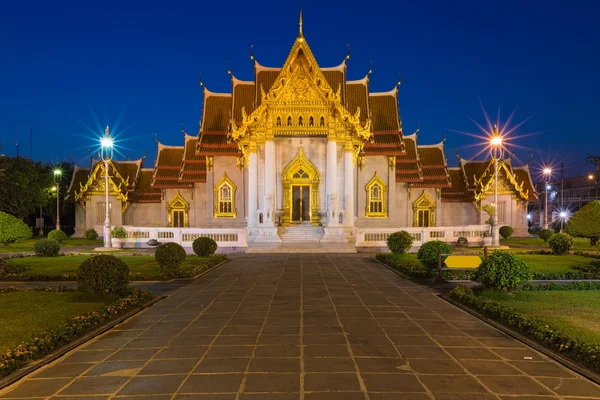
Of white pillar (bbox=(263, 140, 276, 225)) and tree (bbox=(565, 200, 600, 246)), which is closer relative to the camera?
tree (bbox=(565, 200, 600, 246))

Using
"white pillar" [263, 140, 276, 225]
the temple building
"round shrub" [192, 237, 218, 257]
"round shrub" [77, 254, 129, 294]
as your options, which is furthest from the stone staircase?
"round shrub" [77, 254, 129, 294]

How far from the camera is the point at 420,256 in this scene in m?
19.2

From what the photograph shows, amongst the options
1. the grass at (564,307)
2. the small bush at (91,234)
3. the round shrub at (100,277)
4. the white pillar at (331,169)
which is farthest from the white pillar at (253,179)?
the grass at (564,307)

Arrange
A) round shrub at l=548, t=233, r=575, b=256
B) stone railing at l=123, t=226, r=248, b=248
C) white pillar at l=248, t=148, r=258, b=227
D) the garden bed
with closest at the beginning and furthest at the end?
the garden bed → round shrub at l=548, t=233, r=575, b=256 → stone railing at l=123, t=226, r=248, b=248 → white pillar at l=248, t=148, r=258, b=227

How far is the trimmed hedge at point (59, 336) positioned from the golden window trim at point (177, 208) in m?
30.4

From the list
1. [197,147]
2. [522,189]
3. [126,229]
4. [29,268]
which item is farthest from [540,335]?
[522,189]

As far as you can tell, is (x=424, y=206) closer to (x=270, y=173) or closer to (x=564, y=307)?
(x=270, y=173)

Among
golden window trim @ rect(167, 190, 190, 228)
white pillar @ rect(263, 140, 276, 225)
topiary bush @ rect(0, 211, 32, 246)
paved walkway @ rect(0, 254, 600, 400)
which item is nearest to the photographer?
paved walkway @ rect(0, 254, 600, 400)

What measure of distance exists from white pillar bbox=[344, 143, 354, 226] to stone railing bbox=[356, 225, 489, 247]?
1.59 m

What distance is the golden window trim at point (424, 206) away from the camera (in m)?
43.2

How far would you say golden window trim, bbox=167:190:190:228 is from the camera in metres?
42.9

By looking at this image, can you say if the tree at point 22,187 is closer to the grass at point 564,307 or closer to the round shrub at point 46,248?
the round shrub at point 46,248

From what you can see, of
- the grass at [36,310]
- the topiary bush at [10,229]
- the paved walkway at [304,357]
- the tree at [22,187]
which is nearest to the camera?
the paved walkway at [304,357]

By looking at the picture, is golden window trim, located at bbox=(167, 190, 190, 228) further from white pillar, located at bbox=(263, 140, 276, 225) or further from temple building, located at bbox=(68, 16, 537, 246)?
white pillar, located at bbox=(263, 140, 276, 225)
